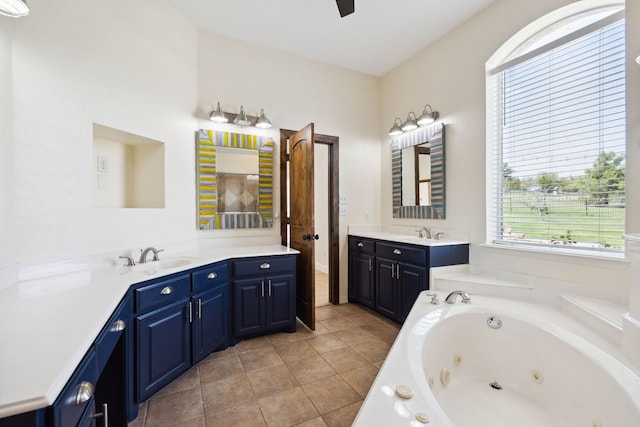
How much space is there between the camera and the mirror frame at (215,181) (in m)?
2.93

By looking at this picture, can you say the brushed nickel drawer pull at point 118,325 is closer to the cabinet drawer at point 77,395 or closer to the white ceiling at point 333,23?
the cabinet drawer at point 77,395

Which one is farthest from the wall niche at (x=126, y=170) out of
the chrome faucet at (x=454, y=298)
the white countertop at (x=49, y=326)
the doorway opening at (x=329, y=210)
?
the chrome faucet at (x=454, y=298)

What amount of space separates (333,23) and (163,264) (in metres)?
2.75

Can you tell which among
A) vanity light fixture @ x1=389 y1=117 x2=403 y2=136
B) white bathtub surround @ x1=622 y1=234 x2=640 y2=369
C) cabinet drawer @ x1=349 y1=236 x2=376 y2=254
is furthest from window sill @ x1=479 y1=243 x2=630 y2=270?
vanity light fixture @ x1=389 y1=117 x2=403 y2=136

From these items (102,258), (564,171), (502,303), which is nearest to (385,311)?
(502,303)

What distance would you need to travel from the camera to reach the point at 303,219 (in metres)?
2.95

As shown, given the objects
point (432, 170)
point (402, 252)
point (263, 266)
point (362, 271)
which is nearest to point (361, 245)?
point (362, 271)

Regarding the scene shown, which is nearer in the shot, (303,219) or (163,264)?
(163,264)

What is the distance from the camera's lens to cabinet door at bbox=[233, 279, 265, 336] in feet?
8.55

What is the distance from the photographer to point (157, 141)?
2.48 m

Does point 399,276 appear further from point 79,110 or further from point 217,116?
point 79,110

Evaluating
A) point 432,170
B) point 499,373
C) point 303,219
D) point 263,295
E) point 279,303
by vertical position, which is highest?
point 432,170

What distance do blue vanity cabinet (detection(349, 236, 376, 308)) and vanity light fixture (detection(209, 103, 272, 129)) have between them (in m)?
1.75

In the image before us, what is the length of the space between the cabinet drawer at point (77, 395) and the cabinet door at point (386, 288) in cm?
256
